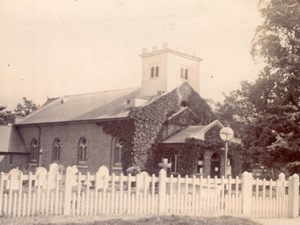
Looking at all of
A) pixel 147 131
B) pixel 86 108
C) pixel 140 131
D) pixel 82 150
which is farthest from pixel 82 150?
pixel 147 131

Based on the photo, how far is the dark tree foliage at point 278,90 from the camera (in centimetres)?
2325

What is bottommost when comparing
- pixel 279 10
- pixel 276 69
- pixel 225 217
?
pixel 225 217

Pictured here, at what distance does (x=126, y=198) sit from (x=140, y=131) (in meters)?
18.8

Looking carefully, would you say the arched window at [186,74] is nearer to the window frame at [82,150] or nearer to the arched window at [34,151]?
the window frame at [82,150]

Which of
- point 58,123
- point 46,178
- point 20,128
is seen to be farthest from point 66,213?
point 20,128

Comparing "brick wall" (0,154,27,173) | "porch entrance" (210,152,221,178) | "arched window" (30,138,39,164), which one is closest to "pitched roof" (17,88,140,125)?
"arched window" (30,138,39,164)

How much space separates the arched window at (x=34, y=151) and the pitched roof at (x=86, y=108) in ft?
6.33

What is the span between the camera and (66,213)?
12.3 meters

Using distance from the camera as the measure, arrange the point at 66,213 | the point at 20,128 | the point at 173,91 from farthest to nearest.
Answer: the point at 20,128 → the point at 173,91 → the point at 66,213

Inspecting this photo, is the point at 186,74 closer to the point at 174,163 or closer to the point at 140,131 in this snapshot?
the point at 140,131

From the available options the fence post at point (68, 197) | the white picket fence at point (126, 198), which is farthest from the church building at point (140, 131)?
the fence post at point (68, 197)

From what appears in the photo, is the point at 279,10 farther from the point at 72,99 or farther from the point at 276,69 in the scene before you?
the point at 72,99

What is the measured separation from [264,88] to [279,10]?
4.54 meters

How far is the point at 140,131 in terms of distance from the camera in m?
31.7
